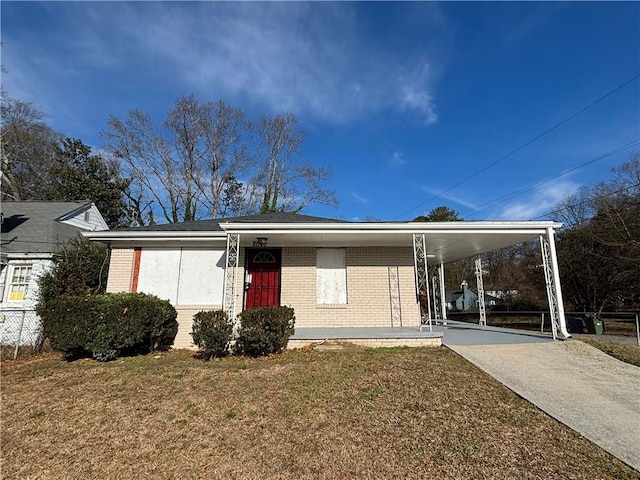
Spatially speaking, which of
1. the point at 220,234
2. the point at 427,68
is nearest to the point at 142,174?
the point at 220,234

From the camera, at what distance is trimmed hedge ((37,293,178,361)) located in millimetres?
7016

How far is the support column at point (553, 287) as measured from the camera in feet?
26.1

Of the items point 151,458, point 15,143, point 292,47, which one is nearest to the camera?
point 151,458

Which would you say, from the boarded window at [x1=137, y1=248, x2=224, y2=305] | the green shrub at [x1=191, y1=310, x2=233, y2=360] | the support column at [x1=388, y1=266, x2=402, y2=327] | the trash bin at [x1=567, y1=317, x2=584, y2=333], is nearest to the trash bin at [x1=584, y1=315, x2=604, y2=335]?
the trash bin at [x1=567, y1=317, x2=584, y2=333]

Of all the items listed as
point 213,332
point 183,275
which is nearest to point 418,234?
point 213,332

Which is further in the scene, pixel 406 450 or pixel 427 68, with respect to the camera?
pixel 427 68

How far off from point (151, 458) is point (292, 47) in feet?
38.6

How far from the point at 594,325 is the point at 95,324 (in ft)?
55.0

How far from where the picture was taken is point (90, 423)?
4055 mm

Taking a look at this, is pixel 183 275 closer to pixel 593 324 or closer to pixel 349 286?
pixel 349 286

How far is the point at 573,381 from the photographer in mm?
5277

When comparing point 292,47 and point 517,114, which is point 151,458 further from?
point 517,114

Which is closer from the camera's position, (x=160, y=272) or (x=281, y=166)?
(x=160, y=272)

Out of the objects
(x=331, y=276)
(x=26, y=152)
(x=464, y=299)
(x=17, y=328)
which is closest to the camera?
(x=331, y=276)
